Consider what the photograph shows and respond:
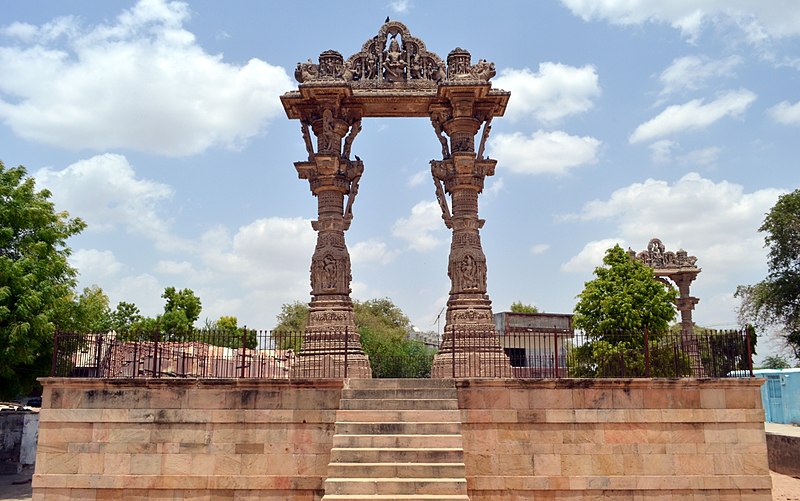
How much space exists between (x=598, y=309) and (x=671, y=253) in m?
9.87

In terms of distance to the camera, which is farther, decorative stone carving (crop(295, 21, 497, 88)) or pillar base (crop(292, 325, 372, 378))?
decorative stone carving (crop(295, 21, 497, 88))

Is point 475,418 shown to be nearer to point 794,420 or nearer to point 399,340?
point 794,420

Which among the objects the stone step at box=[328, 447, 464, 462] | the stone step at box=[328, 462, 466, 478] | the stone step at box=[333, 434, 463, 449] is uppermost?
the stone step at box=[333, 434, 463, 449]

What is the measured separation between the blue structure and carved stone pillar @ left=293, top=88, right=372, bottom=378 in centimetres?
2147

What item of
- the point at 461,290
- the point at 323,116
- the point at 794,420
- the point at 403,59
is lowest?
the point at 794,420

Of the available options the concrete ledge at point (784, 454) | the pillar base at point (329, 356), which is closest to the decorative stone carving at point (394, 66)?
the pillar base at point (329, 356)

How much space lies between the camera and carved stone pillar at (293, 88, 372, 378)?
607 inches

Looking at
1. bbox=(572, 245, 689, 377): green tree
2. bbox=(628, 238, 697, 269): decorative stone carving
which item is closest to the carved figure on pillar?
bbox=(628, 238, 697, 269): decorative stone carving

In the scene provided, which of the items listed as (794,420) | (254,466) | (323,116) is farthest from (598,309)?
(254,466)

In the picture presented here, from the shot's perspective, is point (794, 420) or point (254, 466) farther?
point (794, 420)

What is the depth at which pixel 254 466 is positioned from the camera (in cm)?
1210

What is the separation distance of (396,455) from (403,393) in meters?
1.64

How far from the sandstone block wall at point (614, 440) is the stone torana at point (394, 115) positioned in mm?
3483

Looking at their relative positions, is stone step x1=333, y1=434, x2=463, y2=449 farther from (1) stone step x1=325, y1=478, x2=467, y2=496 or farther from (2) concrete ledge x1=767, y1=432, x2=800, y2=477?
(2) concrete ledge x1=767, y1=432, x2=800, y2=477
